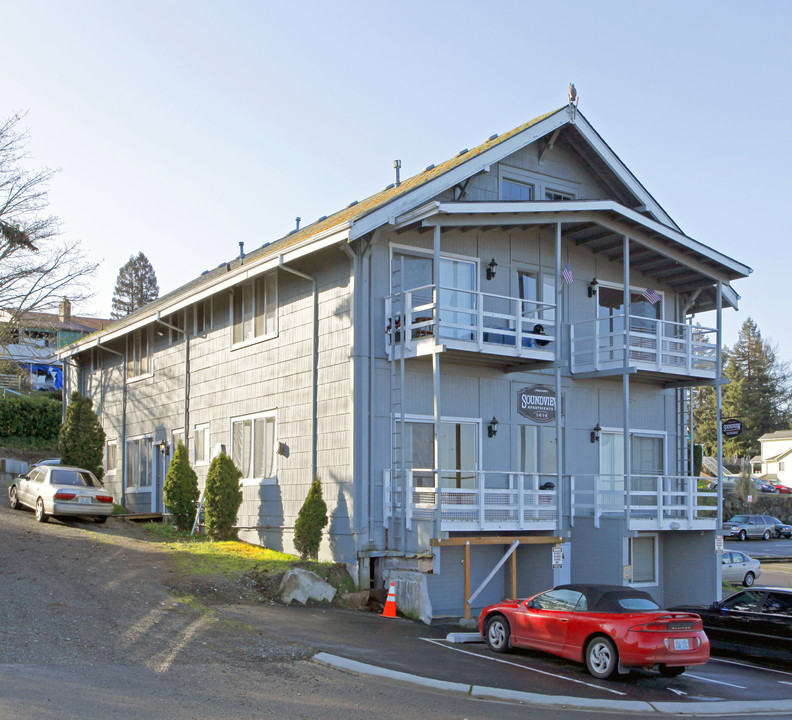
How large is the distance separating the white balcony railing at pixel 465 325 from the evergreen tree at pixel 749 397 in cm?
6997

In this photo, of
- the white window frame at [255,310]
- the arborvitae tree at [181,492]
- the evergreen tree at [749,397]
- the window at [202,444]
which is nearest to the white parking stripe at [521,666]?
the white window frame at [255,310]

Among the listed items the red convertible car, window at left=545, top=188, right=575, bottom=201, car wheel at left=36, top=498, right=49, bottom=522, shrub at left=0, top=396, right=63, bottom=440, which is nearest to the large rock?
the red convertible car

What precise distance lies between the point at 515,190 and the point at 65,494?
13.7 meters

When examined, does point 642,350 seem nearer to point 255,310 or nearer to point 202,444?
point 255,310

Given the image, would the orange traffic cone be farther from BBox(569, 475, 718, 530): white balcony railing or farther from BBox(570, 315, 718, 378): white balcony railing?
BBox(570, 315, 718, 378): white balcony railing

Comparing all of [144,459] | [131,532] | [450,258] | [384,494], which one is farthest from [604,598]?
[144,459]

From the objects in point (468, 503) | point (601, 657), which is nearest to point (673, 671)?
point (601, 657)

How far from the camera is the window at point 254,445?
2248 cm

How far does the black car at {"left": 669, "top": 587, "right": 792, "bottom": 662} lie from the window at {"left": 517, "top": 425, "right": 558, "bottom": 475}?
559 cm

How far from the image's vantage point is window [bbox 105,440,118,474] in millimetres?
31719

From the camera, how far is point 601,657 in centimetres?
1337

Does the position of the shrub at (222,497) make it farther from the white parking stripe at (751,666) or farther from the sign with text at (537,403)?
the white parking stripe at (751,666)

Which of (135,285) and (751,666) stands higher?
(135,285)

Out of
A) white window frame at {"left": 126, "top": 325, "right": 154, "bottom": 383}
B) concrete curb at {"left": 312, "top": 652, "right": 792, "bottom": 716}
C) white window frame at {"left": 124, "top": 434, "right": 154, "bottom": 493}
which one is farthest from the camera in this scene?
white window frame at {"left": 126, "top": 325, "right": 154, "bottom": 383}
